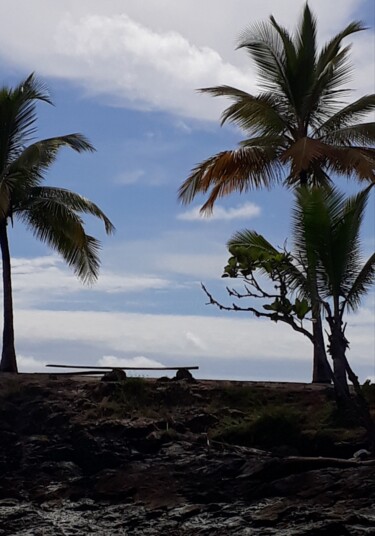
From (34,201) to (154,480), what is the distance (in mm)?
10761

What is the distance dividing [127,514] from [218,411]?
18.2 feet

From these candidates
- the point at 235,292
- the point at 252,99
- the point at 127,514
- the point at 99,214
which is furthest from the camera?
the point at 99,214

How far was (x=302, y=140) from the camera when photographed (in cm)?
2712

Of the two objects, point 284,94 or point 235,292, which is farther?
point 284,94

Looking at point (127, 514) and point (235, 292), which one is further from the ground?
point (235, 292)

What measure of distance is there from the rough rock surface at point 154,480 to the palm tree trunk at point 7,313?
253cm

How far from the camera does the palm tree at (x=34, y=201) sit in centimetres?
2953

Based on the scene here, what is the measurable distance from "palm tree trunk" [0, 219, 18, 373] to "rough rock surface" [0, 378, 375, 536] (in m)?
2.53

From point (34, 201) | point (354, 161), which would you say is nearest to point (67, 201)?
point (34, 201)

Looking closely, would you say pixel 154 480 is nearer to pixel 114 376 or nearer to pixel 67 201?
pixel 114 376

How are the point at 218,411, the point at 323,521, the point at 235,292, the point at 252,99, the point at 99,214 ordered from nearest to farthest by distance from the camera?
1. the point at 323,521
2. the point at 235,292
3. the point at 218,411
4. the point at 252,99
5. the point at 99,214

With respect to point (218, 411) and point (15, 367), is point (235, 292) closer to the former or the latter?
point (218, 411)

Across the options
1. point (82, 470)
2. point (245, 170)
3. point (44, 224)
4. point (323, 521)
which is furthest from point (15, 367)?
point (323, 521)

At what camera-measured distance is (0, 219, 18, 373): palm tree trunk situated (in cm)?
2955
